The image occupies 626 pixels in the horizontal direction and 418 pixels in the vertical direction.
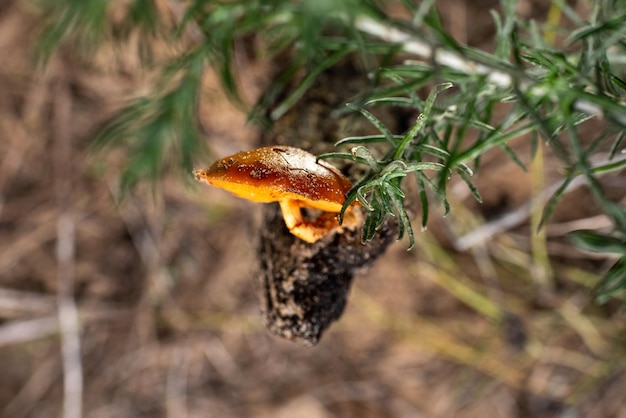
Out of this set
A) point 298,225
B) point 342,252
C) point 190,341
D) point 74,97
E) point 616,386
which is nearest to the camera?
point 298,225

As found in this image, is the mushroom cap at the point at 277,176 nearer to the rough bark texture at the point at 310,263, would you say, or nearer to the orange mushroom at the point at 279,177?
the orange mushroom at the point at 279,177

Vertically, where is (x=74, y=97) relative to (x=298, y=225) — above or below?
below

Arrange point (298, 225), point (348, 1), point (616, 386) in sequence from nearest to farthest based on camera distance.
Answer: point (298, 225) < point (348, 1) < point (616, 386)

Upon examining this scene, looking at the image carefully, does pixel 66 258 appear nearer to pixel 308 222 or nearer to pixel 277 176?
pixel 308 222

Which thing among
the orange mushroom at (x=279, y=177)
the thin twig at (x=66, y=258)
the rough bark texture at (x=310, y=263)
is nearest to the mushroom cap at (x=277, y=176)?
the orange mushroom at (x=279, y=177)

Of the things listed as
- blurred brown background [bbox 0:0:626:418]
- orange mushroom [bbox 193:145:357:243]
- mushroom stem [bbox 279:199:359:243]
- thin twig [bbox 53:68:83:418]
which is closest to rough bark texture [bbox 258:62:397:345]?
mushroom stem [bbox 279:199:359:243]

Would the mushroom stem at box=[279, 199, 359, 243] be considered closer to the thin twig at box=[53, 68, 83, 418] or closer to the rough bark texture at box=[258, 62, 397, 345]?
the rough bark texture at box=[258, 62, 397, 345]

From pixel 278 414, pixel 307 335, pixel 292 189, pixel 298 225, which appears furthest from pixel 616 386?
pixel 292 189

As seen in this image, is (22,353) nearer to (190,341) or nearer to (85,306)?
(85,306)
